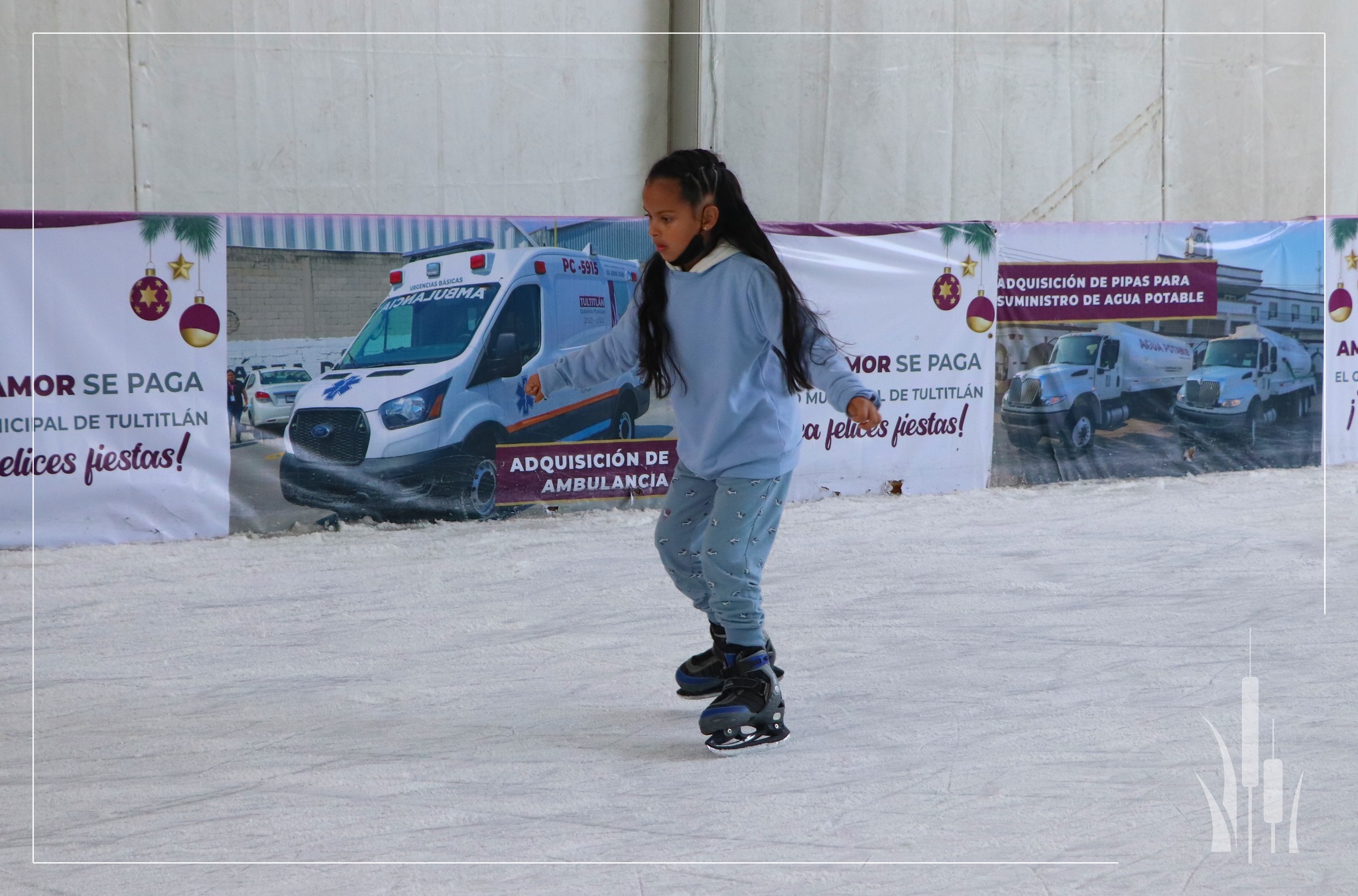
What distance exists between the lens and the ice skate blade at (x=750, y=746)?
277 cm

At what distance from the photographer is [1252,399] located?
6.86 metres

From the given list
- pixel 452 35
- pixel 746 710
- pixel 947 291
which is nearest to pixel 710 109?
pixel 452 35

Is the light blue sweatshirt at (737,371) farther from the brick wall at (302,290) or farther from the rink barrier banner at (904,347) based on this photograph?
the rink barrier banner at (904,347)

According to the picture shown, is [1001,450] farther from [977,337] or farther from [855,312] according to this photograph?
[855,312]

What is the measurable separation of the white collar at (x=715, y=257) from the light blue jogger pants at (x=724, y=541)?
0.48 m

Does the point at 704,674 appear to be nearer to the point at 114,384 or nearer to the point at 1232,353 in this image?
the point at 114,384

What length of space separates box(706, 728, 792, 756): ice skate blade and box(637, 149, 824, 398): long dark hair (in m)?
0.80

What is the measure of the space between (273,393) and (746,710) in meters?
3.32

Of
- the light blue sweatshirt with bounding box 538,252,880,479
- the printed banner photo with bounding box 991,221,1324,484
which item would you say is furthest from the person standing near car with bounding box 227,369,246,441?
the printed banner photo with bounding box 991,221,1324,484

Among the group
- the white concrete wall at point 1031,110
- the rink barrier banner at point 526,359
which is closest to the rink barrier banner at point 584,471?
the rink barrier banner at point 526,359

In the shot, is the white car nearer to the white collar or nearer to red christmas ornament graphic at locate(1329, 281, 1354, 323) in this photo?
the white collar

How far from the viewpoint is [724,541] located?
2748mm

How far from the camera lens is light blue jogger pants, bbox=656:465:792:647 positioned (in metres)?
2.75

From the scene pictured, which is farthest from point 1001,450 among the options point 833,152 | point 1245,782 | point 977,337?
point 1245,782
